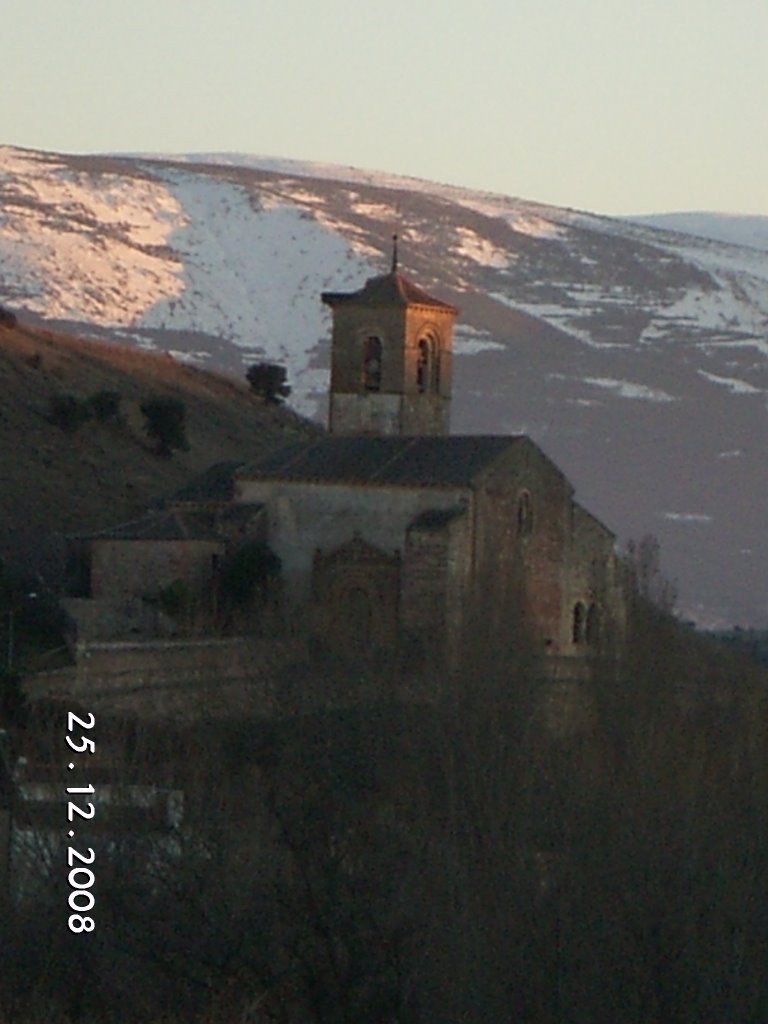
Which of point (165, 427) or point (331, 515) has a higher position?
point (331, 515)

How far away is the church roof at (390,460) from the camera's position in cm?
4253

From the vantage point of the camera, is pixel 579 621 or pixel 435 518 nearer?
pixel 435 518

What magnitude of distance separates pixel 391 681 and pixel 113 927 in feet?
32.9

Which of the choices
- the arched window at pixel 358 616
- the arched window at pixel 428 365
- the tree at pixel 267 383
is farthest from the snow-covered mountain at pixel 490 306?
the arched window at pixel 358 616

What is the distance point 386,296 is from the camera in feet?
154

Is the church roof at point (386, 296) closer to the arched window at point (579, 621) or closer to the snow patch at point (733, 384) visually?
the arched window at point (579, 621)

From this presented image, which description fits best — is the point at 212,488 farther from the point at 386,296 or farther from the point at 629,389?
the point at 629,389

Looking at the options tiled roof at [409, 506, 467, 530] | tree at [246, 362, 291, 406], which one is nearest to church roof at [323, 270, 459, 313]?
tiled roof at [409, 506, 467, 530]

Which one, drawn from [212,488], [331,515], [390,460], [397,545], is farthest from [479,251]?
[397,545]

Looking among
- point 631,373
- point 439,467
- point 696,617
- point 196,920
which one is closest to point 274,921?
point 196,920

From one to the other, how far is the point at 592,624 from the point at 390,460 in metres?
3.48

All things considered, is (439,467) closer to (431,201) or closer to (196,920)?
(196,920)

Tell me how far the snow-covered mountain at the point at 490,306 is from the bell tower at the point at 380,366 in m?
34.5

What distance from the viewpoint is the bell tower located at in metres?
46.5
